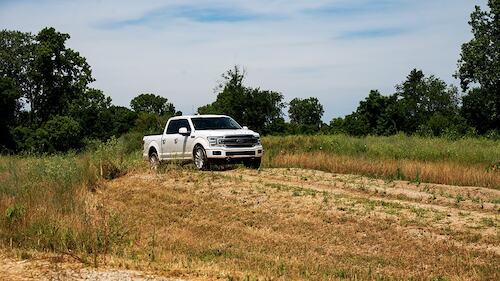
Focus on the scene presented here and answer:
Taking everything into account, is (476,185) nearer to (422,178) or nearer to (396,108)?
(422,178)

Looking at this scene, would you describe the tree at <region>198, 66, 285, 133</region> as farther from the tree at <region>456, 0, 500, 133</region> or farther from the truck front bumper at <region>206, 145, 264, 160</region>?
the truck front bumper at <region>206, 145, 264, 160</region>

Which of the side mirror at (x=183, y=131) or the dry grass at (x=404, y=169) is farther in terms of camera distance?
the side mirror at (x=183, y=131)

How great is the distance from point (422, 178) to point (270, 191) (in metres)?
6.85

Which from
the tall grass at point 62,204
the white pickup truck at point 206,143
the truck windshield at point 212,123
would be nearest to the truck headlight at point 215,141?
the white pickup truck at point 206,143

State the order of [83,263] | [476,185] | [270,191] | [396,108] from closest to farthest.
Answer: [83,263], [270,191], [476,185], [396,108]

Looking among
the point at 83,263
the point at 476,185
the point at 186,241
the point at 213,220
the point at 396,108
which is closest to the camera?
the point at 83,263

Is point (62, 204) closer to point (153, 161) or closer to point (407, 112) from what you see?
point (153, 161)

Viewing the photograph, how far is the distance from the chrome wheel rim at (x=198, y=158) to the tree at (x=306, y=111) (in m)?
116

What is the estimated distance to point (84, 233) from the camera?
37.3ft

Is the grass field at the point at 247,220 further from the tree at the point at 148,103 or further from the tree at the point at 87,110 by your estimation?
the tree at the point at 148,103

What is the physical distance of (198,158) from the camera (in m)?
21.2

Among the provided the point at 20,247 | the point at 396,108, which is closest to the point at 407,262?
the point at 20,247

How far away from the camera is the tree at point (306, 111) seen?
449 ft

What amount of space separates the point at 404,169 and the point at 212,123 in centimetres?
699
